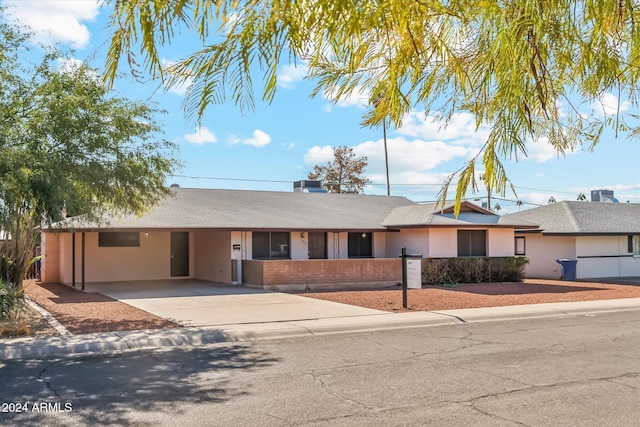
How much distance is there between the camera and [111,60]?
3408 millimetres

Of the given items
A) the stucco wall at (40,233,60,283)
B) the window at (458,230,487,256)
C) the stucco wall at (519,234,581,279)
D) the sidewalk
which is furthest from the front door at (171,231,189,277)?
the stucco wall at (519,234,581,279)

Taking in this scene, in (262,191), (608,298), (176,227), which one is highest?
(262,191)

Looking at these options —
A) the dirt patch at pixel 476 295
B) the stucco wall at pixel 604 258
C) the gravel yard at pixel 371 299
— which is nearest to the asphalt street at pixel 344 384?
the gravel yard at pixel 371 299

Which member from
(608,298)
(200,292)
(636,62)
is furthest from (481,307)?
(636,62)

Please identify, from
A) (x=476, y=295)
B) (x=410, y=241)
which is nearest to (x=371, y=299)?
(x=476, y=295)

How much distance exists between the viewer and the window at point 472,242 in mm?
26969

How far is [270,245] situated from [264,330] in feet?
42.8

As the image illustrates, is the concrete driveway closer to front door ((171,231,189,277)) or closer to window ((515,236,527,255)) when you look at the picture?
front door ((171,231,189,277))

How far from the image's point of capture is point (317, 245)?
2709cm

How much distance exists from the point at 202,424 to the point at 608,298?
16.9 m

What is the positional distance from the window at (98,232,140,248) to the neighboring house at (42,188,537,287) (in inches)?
1.6

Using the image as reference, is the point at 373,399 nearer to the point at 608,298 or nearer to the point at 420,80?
the point at 420,80

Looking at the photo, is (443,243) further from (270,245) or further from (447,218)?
(270,245)

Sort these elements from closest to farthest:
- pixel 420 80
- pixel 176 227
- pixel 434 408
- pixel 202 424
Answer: pixel 420 80, pixel 202 424, pixel 434 408, pixel 176 227
